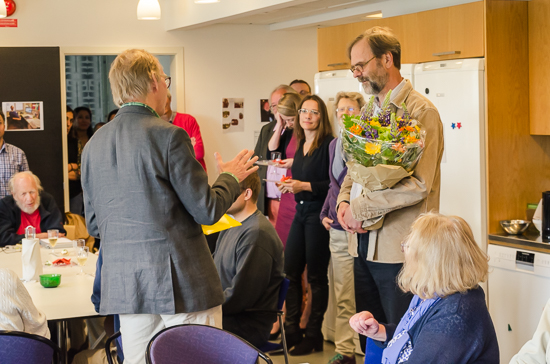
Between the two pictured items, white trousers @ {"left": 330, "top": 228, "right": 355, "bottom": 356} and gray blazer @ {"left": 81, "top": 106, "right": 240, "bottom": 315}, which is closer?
gray blazer @ {"left": 81, "top": 106, "right": 240, "bottom": 315}

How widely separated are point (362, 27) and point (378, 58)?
224 centimetres

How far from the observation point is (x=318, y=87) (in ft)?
16.1

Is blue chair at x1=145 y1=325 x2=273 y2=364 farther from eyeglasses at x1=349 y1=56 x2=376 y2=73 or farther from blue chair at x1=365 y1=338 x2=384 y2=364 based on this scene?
eyeglasses at x1=349 y1=56 x2=376 y2=73

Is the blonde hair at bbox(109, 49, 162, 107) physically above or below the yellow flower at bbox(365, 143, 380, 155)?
above

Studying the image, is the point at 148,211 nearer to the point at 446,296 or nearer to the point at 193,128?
the point at 446,296

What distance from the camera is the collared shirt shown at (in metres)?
5.95

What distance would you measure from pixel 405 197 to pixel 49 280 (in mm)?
1896

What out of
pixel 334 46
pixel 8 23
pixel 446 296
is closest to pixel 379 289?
pixel 446 296

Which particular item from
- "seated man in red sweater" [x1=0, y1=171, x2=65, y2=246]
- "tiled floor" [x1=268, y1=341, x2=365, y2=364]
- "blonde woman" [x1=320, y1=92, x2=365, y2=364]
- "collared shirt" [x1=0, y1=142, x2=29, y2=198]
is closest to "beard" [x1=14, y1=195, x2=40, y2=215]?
"seated man in red sweater" [x1=0, y1=171, x2=65, y2=246]

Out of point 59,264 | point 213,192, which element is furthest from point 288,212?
point 213,192

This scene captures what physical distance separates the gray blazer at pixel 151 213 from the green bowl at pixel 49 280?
3.69 feet

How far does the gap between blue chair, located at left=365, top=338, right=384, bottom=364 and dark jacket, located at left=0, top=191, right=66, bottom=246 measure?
3.38 meters

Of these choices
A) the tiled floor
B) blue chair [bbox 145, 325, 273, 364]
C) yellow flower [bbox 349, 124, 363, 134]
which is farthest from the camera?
the tiled floor

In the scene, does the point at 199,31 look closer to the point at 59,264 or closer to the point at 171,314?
the point at 59,264
